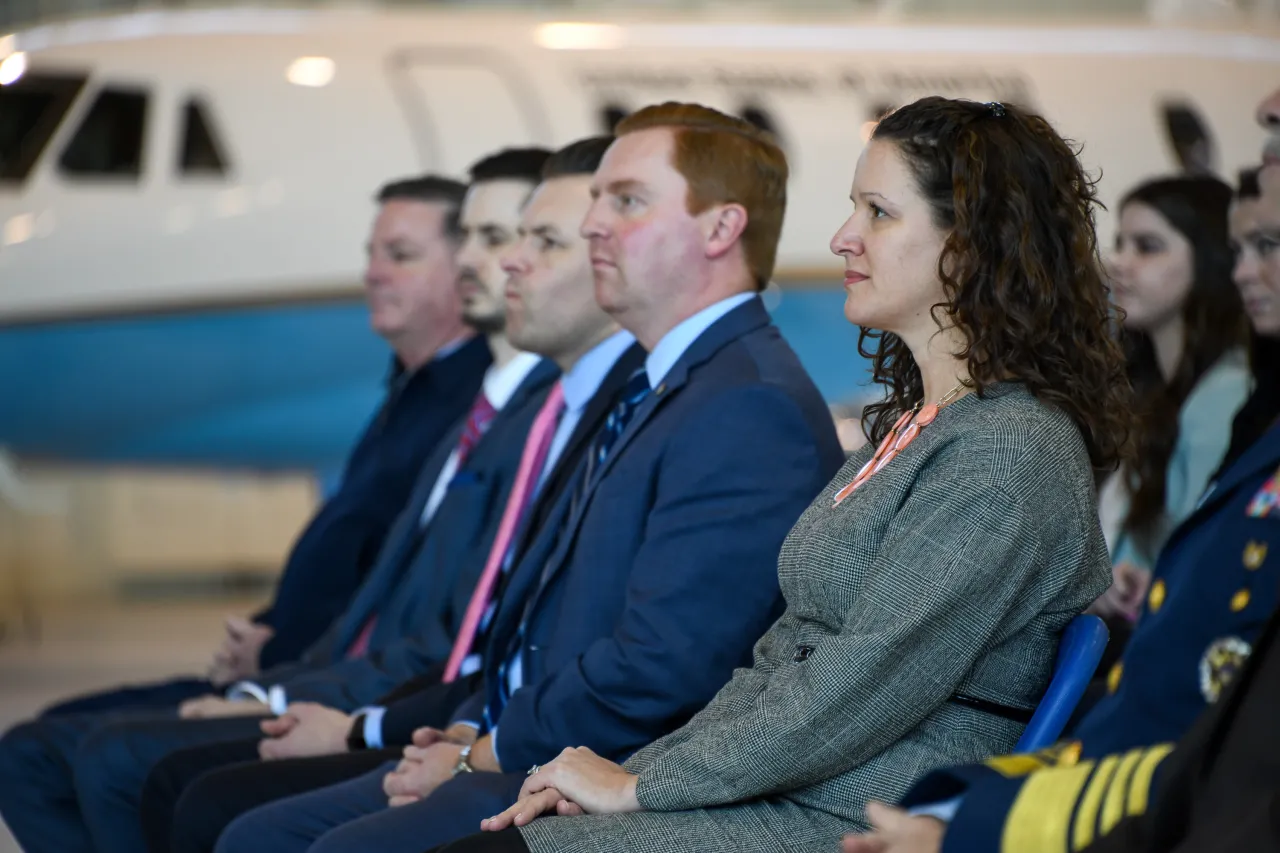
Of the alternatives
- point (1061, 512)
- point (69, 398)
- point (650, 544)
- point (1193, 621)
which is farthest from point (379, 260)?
point (69, 398)

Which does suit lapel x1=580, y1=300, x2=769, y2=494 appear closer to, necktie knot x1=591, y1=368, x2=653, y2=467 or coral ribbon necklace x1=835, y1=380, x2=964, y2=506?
necktie knot x1=591, y1=368, x2=653, y2=467

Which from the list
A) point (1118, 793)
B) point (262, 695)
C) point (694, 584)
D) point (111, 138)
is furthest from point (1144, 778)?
point (111, 138)

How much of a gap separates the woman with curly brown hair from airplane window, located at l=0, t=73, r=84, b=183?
6286mm

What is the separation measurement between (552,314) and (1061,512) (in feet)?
4.34

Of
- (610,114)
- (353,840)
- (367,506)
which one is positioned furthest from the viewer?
(610,114)

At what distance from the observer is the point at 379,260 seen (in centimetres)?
424

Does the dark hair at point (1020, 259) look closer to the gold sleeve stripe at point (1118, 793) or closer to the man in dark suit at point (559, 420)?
the gold sleeve stripe at point (1118, 793)

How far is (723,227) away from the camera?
2.66 meters

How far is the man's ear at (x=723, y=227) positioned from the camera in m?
2.64

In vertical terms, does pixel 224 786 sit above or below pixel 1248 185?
below

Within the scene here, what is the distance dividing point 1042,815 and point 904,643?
376 mm

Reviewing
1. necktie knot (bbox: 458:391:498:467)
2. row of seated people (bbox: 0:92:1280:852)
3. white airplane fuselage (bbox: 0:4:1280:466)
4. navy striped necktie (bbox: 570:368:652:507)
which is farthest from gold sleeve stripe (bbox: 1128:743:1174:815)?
white airplane fuselage (bbox: 0:4:1280:466)

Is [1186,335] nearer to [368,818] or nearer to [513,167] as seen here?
[513,167]

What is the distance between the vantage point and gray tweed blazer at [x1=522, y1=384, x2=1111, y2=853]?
1.85 m
